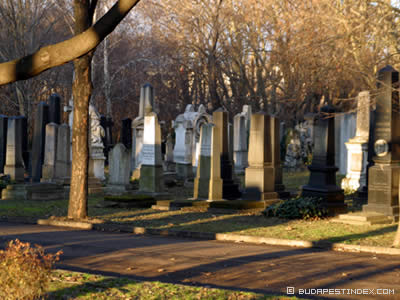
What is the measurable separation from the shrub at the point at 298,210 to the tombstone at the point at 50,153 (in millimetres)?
9743

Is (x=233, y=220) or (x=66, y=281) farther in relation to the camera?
(x=233, y=220)

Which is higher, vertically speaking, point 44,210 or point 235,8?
point 235,8

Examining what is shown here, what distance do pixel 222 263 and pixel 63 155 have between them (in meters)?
13.6

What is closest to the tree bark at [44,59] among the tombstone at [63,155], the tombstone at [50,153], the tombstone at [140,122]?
the tombstone at [63,155]

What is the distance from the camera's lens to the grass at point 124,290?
21.8 ft

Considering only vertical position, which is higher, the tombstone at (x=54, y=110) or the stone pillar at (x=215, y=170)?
the tombstone at (x=54, y=110)

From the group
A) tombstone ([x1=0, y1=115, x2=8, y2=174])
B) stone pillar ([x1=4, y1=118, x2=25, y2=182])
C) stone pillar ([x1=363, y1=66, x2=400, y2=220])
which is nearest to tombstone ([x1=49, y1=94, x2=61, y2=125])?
stone pillar ([x1=4, y1=118, x2=25, y2=182])

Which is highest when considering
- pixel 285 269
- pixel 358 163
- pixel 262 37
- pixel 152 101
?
pixel 262 37

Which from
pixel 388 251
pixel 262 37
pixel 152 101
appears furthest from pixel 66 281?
pixel 262 37

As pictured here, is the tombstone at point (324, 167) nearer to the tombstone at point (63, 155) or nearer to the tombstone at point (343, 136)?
the tombstone at point (63, 155)

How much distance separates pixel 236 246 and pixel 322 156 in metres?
7.08

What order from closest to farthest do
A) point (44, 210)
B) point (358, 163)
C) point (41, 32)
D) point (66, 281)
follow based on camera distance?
1. point (66, 281)
2. point (44, 210)
3. point (358, 163)
4. point (41, 32)

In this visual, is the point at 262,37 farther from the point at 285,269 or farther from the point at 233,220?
the point at 285,269

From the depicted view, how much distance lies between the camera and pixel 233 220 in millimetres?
14469
